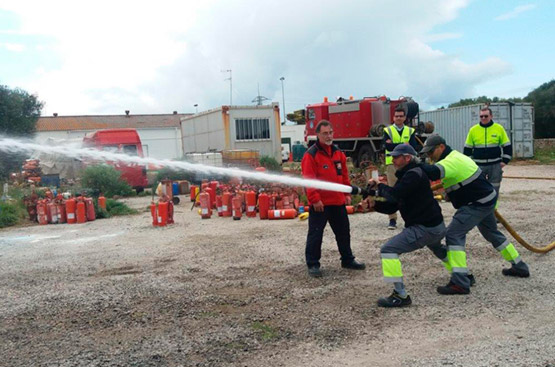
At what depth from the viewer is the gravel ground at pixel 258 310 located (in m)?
4.28

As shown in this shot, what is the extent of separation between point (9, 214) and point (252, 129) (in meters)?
12.5

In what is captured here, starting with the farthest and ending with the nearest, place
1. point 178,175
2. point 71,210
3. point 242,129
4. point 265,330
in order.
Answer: point 242,129
point 178,175
point 71,210
point 265,330

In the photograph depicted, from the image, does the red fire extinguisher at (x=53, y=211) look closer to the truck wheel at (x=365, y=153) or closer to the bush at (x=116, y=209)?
the bush at (x=116, y=209)

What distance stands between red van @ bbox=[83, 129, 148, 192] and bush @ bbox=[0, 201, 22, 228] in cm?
572

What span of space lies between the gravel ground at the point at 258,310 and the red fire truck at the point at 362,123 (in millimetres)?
12075

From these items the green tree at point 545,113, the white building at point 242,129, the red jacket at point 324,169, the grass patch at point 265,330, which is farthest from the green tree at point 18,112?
the green tree at point 545,113

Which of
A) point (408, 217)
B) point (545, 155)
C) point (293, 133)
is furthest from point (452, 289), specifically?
point (293, 133)

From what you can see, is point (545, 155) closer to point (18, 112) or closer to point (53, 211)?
point (53, 211)

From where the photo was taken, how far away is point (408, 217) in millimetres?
5672

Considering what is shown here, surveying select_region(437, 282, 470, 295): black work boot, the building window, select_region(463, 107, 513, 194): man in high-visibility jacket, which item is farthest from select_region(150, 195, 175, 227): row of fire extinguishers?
the building window

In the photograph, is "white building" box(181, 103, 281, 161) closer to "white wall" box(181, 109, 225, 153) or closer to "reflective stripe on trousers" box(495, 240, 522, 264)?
"white wall" box(181, 109, 225, 153)

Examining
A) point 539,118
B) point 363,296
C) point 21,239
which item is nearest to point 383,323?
point 363,296

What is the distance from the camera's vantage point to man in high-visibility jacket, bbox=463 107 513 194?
821 cm

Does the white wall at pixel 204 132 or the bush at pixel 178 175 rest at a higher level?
the white wall at pixel 204 132
